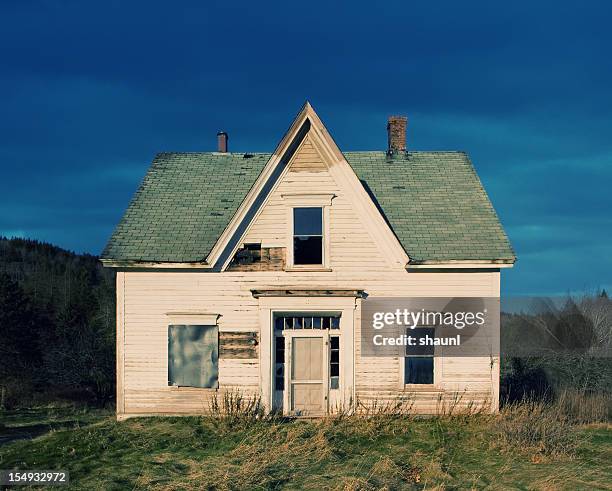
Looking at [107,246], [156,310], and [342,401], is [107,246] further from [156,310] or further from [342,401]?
[342,401]

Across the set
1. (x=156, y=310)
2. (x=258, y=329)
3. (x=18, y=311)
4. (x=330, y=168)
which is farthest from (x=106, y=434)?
(x=18, y=311)

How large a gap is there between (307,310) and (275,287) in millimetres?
997

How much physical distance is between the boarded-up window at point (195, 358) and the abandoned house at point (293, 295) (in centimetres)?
3

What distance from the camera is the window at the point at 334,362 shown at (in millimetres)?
15727

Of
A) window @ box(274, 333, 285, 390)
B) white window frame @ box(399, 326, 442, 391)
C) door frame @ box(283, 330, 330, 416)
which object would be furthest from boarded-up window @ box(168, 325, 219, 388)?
white window frame @ box(399, 326, 442, 391)

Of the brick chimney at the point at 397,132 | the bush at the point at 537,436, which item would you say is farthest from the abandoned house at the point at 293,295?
the brick chimney at the point at 397,132

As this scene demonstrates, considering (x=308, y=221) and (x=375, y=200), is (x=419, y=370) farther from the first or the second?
(x=375, y=200)

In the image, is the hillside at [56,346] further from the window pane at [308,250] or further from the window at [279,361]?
the window pane at [308,250]

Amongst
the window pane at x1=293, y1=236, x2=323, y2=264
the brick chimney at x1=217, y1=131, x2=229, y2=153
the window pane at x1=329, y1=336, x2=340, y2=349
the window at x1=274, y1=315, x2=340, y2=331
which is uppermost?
the brick chimney at x1=217, y1=131, x2=229, y2=153

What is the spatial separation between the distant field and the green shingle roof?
4196 millimetres

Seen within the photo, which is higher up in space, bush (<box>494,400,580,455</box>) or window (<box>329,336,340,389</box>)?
window (<box>329,336,340,389</box>)

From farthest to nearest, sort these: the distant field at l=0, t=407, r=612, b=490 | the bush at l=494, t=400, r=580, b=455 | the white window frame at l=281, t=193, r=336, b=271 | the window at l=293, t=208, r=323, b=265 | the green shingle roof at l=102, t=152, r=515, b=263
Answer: the green shingle roof at l=102, t=152, r=515, b=263 < the window at l=293, t=208, r=323, b=265 < the white window frame at l=281, t=193, r=336, b=271 < the bush at l=494, t=400, r=580, b=455 < the distant field at l=0, t=407, r=612, b=490

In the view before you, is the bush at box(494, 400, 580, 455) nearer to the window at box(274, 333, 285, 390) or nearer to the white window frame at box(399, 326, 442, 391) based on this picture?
the white window frame at box(399, 326, 442, 391)

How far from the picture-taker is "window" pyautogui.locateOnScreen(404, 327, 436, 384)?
51.5 ft
